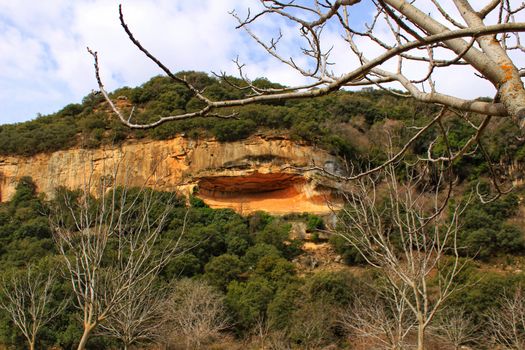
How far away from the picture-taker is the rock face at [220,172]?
3481 cm

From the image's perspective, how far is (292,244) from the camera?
30.2 m

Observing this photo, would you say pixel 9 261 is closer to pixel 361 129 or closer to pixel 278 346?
pixel 278 346

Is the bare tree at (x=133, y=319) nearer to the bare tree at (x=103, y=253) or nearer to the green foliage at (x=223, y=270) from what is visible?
the bare tree at (x=103, y=253)

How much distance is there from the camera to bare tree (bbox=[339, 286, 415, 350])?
23.6 feet

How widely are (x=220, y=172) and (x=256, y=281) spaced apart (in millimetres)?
13274

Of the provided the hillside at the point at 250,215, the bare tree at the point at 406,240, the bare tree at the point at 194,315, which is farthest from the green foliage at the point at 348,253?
the bare tree at the point at 406,240

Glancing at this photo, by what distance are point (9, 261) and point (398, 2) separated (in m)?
25.9

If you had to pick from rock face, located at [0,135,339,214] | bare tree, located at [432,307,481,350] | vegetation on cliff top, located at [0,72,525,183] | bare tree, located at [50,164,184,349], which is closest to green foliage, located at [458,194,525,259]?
vegetation on cliff top, located at [0,72,525,183]

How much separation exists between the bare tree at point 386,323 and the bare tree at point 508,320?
116 inches

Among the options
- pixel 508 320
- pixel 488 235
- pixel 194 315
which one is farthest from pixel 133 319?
pixel 488 235

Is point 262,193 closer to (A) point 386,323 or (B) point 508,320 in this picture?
(B) point 508,320

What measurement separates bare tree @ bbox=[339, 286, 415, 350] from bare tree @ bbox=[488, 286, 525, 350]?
2952 millimetres

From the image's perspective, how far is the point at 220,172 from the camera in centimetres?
3534

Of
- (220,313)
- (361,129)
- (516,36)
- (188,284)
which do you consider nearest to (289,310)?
(220,313)
